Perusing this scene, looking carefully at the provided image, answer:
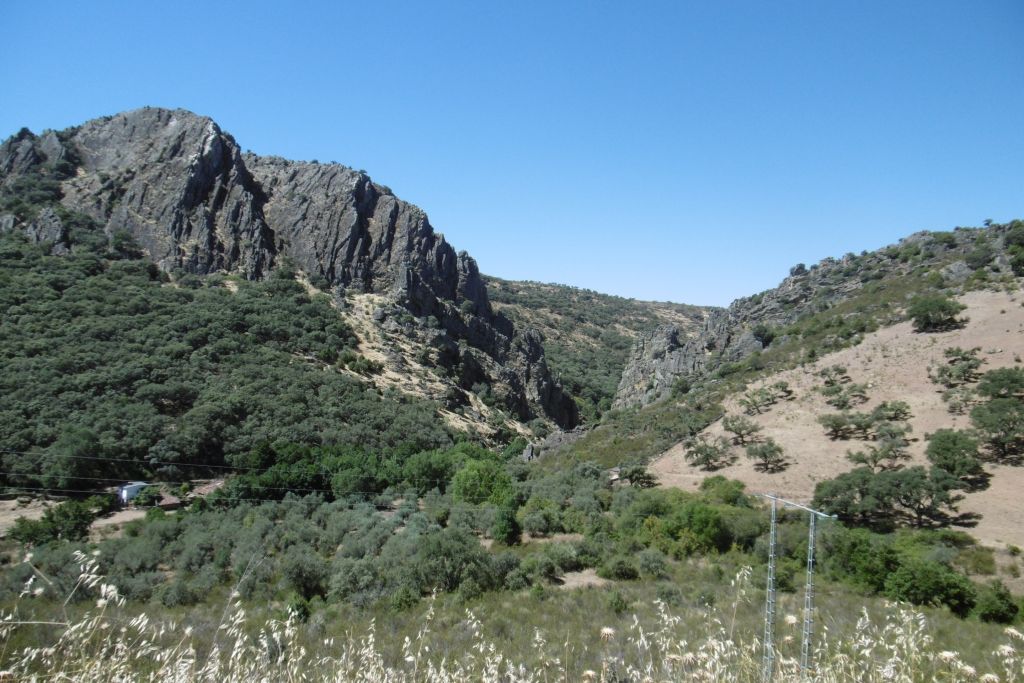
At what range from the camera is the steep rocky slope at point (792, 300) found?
149 feet

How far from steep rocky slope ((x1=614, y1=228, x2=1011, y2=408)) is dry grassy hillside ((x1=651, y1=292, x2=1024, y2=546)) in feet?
31.8

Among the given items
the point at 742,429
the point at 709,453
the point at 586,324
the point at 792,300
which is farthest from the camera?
the point at 586,324

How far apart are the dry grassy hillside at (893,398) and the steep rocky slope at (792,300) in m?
9.69

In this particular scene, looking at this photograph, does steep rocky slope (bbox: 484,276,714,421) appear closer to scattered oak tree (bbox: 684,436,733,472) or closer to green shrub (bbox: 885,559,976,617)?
scattered oak tree (bbox: 684,436,733,472)

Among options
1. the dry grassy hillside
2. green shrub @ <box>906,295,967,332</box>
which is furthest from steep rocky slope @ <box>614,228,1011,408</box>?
the dry grassy hillside

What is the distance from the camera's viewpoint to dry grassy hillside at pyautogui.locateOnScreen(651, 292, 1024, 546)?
20.1m

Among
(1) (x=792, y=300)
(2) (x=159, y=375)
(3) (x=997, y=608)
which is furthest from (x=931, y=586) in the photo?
(1) (x=792, y=300)

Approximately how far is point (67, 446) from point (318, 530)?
45.9 feet

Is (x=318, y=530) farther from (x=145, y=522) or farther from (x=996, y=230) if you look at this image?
(x=996, y=230)

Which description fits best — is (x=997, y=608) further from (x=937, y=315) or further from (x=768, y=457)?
(x=937, y=315)

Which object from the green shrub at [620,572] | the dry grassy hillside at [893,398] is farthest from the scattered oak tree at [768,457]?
the green shrub at [620,572]

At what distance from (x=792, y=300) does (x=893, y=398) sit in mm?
27752

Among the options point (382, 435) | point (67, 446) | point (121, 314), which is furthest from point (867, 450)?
point (121, 314)

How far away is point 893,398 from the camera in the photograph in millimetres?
28984
